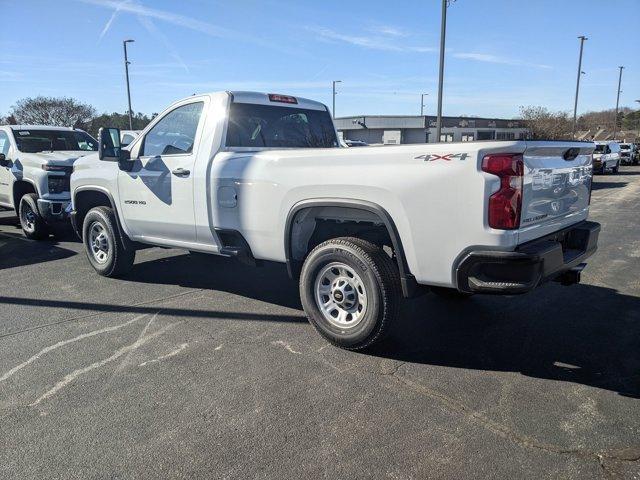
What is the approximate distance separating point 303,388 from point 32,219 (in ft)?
23.3

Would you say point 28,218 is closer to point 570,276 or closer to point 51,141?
point 51,141

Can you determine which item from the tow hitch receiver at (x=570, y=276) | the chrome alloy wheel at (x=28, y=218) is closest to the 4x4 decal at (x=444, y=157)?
the tow hitch receiver at (x=570, y=276)

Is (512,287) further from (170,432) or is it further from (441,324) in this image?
(170,432)

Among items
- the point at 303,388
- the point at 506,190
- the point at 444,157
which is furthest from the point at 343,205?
the point at 303,388

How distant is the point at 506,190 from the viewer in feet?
10.5

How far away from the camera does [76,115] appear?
40.5 metres

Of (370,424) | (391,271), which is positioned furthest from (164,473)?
(391,271)

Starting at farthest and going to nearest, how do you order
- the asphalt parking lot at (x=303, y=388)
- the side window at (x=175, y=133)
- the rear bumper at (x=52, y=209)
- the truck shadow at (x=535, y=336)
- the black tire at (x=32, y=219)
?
the black tire at (x=32, y=219) → the rear bumper at (x=52, y=209) → the side window at (x=175, y=133) → the truck shadow at (x=535, y=336) → the asphalt parking lot at (x=303, y=388)

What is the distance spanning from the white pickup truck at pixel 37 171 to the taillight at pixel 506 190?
7182 mm

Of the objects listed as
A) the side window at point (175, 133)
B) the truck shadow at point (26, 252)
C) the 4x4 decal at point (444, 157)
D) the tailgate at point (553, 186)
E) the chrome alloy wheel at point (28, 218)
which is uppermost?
the side window at point (175, 133)

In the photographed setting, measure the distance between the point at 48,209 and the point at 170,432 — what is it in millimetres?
6413

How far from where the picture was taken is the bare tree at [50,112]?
37.9 metres

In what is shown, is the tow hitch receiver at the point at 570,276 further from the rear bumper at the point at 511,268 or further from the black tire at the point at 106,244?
the black tire at the point at 106,244

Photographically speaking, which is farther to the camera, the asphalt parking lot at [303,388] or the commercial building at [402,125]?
the commercial building at [402,125]
